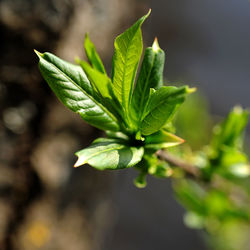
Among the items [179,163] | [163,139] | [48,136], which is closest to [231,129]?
[179,163]

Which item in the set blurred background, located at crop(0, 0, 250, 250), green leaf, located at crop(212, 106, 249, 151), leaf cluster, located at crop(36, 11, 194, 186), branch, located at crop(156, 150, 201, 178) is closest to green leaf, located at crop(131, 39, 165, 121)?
leaf cluster, located at crop(36, 11, 194, 186)

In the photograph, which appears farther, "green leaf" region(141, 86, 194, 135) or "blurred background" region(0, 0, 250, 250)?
"blurred background" region(0, 0, 250, 250)

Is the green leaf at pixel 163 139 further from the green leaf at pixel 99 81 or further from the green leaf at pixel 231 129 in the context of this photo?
the green leaf at pixel 231 129

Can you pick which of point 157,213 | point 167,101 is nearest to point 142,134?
point 167,101

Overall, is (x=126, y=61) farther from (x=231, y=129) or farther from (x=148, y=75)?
(x=231, y=129)

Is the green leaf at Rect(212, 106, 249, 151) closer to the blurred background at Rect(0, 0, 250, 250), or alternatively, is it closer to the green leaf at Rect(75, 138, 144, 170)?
the green leaf at Rect(75, 138, 144, 170)

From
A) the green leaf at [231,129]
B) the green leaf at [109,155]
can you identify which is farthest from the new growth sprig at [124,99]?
the green leaf at [231,129]
